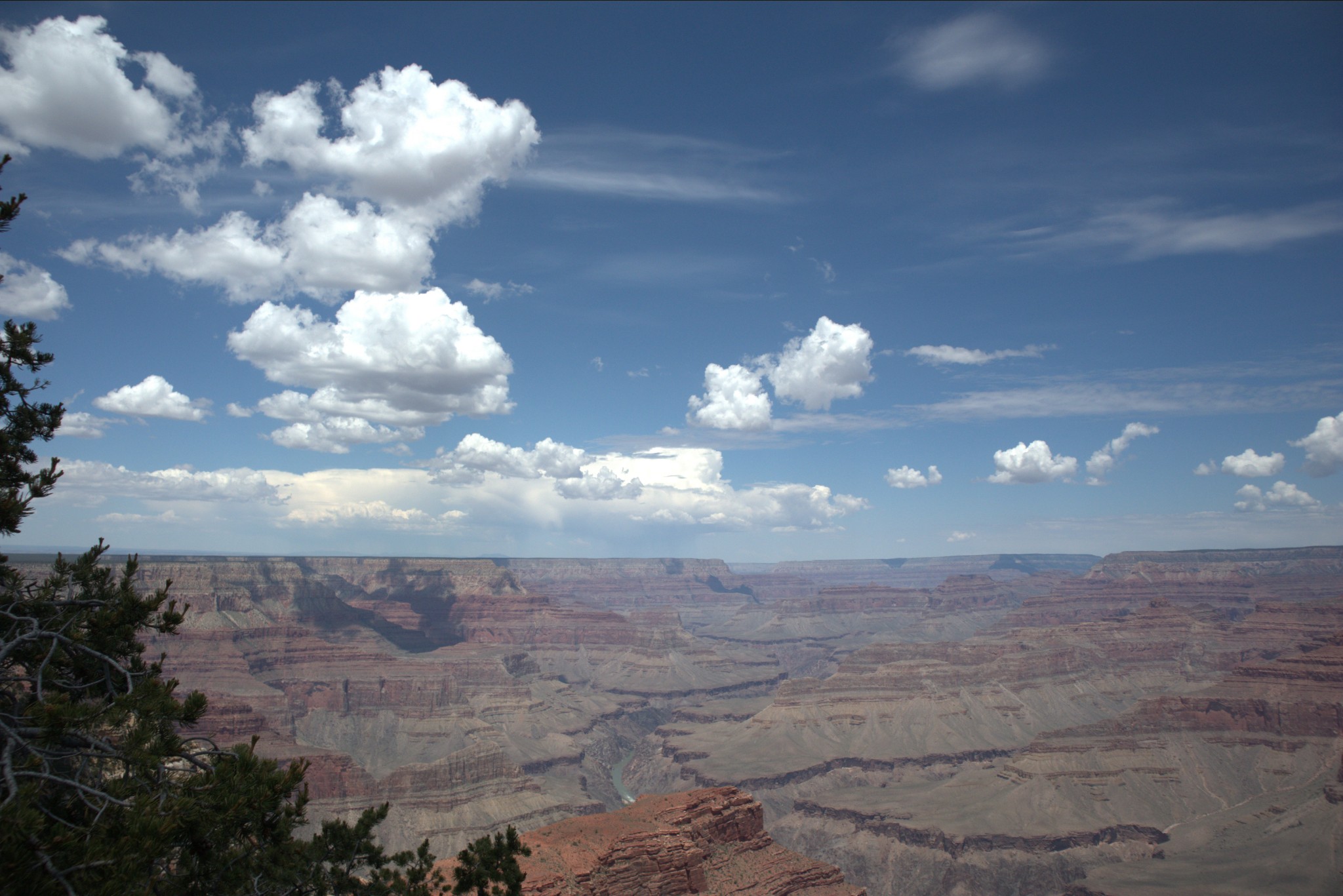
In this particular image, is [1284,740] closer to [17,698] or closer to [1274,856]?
[1274,856]

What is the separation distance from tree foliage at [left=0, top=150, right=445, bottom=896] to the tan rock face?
1547 inches

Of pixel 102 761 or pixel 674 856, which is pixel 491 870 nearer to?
pixel 102 761

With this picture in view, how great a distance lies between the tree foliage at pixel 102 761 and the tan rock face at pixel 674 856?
3928 centimetres

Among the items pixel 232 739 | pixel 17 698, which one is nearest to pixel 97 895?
pixel 17 698

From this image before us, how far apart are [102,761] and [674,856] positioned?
52146 mm

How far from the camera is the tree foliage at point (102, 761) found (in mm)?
9805

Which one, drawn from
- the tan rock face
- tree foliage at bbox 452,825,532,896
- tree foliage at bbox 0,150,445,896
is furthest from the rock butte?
tree foliage at bbox 0,150,445,896

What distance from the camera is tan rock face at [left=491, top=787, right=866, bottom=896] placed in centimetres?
5125

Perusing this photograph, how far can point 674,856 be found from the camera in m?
56.1

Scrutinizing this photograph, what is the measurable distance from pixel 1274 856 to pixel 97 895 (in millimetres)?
147237

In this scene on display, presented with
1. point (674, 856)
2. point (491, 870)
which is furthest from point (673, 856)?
point (491, 870)

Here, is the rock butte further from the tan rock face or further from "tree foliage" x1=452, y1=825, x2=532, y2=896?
"tree foliage" x1=452, y1=825, x2=532, y2=896

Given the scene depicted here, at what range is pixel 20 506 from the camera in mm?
14703

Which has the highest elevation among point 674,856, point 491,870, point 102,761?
point 102,761
